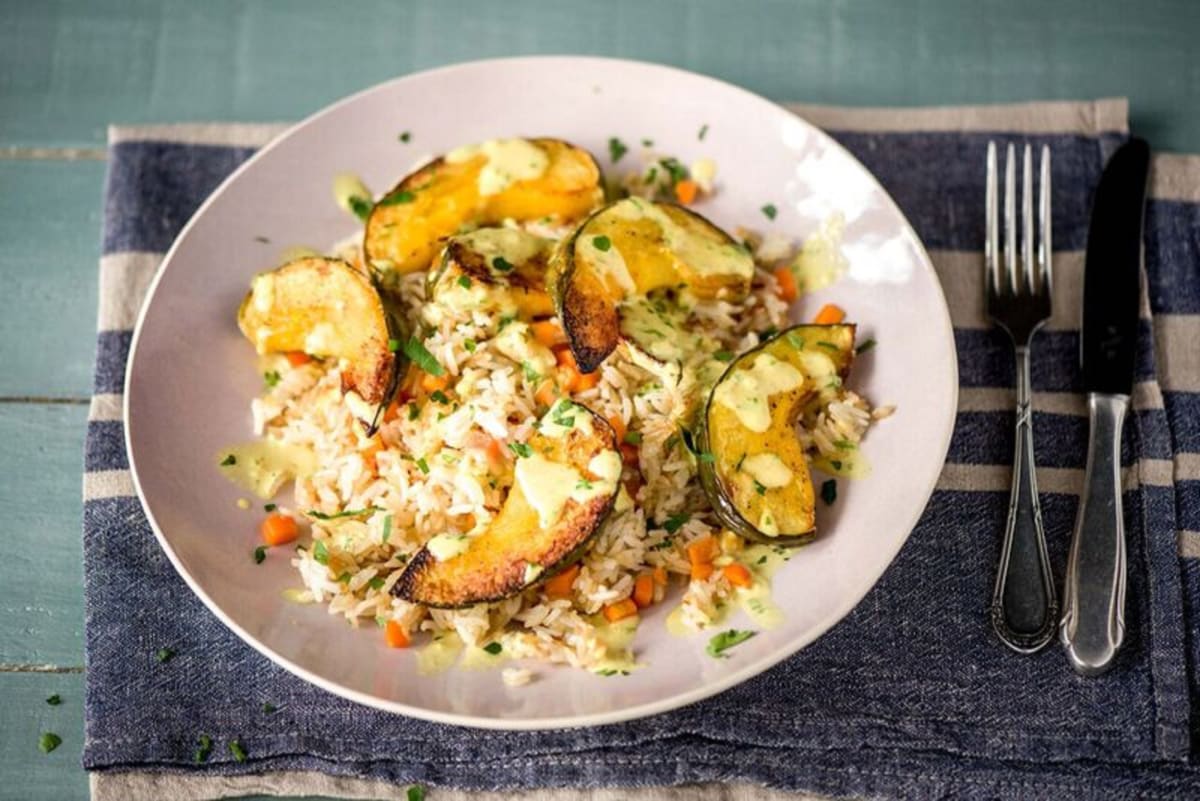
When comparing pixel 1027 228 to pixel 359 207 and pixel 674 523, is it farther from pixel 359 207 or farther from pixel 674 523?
pixel 359 207

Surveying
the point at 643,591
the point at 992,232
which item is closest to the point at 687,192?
the point at 992,232

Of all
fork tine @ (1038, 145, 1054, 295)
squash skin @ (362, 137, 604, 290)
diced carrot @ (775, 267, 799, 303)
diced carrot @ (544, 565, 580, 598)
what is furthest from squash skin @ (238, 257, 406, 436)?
fork tine @ (1038, 145, 1054, 295)

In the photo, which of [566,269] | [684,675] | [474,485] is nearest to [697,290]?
[566,269]

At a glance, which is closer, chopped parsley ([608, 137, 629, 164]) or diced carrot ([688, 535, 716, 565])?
diced carrot ([688, 535, 716, 565])

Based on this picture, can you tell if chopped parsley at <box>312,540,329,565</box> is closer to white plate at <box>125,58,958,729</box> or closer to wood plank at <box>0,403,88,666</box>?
white plate at <box>125,58,958,729</box>

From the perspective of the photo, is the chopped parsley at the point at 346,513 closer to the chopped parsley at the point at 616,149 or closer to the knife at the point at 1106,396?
the chopped parsley at the point at 616,149
